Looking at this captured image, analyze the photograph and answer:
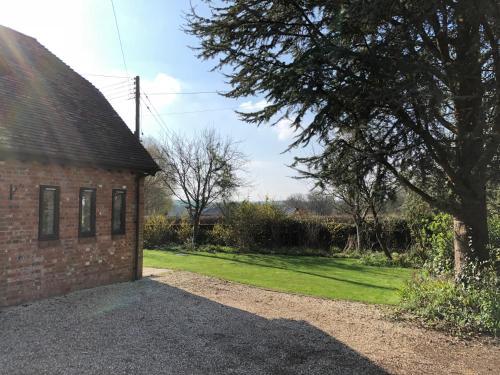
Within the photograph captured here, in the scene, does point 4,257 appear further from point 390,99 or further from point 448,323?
point 448,323

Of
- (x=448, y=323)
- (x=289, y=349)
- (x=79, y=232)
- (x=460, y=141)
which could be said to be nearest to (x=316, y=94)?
(x=460, y=141)

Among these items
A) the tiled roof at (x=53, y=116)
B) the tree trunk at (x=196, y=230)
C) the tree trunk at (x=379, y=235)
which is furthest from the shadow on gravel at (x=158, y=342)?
the tree trunk at (x=196, y=230)

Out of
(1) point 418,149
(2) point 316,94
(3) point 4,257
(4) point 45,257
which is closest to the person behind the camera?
(2) point 316,94

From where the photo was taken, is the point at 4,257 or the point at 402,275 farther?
the point at 402,275

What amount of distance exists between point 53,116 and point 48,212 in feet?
8.23

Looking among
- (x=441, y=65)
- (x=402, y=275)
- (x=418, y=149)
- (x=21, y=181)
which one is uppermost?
(x=441, y=65)

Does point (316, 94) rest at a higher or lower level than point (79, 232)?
higher

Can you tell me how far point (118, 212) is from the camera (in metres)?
11.7

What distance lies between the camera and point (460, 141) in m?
7.88

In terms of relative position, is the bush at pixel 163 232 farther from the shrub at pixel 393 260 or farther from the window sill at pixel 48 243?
the window sill at pixel 48 243

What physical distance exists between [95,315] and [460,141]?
7.45 m

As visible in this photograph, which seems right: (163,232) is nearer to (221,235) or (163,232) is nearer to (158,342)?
(221,235)

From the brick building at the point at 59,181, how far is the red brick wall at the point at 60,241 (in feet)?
0.07

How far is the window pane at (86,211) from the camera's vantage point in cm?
1039
